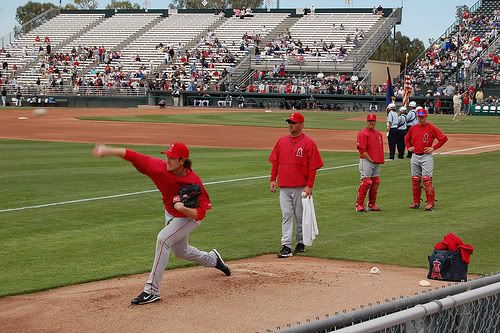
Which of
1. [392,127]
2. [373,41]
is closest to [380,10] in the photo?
[373,41]

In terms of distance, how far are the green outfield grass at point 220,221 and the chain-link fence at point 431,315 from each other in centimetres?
522

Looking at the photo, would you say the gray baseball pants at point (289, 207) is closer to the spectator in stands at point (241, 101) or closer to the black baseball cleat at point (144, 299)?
the black baseball cleat at point (144, 299)

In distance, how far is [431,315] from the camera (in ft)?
16.8

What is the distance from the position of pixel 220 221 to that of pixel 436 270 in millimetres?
5558

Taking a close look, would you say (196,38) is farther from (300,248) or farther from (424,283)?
(424,283)

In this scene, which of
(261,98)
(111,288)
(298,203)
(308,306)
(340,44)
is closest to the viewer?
(308,306)

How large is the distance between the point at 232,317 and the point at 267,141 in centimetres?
2700

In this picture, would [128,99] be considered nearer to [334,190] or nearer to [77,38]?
[77,38]

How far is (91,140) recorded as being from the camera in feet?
115

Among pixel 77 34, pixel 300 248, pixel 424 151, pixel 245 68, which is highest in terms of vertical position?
pixel 77 34

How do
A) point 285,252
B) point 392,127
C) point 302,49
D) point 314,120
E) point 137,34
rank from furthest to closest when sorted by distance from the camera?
point 137,34 → point 302,49 → point 314,120 → point 392,127 → point 285,252

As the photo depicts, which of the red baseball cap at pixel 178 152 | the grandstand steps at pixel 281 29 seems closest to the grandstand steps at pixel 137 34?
the grandstand steps at pixel 281 29

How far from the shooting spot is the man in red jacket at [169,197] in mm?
8797

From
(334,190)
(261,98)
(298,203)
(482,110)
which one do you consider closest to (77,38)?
(261,98)
